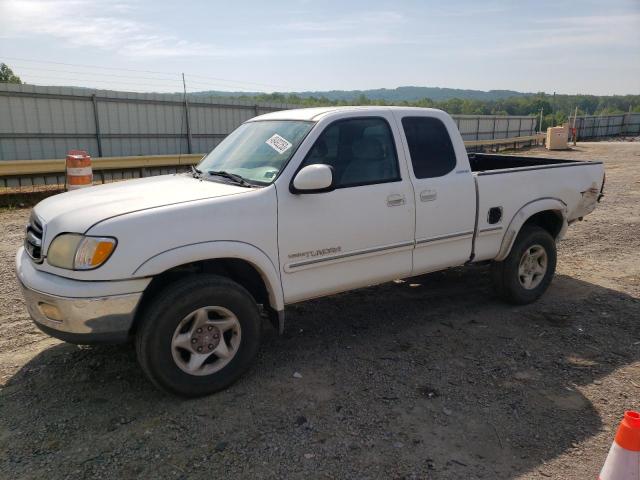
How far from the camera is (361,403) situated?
3486 mm

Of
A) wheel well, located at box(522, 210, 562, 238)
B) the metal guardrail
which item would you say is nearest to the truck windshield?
wheel well, located at box(522, 210, 562, 238)

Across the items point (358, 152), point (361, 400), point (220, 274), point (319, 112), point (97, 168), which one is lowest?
point (361, 400)

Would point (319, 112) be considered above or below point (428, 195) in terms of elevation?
above

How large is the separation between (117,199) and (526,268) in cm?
404

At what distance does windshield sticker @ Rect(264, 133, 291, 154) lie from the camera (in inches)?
155

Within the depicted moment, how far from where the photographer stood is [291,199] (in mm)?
3664

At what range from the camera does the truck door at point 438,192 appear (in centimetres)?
436

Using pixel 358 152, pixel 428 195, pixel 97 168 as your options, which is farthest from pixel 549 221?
pixel 97 168

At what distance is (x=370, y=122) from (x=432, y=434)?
247 centimetres

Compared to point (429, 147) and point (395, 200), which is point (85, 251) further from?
point (429, 147)

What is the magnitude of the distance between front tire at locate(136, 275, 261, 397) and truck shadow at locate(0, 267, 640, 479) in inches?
7.4

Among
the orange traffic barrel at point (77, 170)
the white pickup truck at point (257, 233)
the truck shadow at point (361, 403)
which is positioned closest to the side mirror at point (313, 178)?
the white pickup truck at point (257, 233)

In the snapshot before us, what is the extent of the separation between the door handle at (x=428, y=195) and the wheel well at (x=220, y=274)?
5.11ft

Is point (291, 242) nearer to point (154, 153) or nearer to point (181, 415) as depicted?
point (181, 415)
